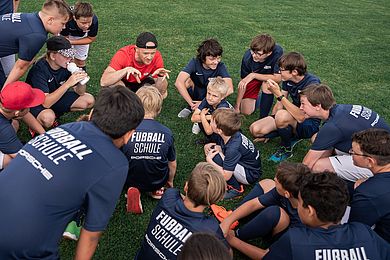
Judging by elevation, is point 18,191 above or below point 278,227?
above

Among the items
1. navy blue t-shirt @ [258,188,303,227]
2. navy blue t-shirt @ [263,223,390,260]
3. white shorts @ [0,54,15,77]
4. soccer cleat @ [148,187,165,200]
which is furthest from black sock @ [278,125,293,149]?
white shorts @ [0,54,15,77]

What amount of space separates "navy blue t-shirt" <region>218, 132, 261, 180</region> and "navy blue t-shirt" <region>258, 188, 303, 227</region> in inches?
25.2

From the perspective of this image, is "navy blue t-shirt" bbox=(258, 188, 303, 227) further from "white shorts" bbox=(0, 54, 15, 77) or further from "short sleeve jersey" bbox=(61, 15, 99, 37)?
"short sleeve jersey" bbox=(61, 15, 99, 37)

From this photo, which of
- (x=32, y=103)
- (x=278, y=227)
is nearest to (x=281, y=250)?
(x=278, y=227)

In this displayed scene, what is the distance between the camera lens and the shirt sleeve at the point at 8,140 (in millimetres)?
3662

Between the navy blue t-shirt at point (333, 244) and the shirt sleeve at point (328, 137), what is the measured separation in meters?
1.49

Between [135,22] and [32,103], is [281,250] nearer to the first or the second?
[32,103]

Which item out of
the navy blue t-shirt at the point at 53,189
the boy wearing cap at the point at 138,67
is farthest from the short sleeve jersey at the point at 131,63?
the navy blue t-shirt at the point at 53,189

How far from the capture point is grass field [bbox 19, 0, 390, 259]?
491 cm

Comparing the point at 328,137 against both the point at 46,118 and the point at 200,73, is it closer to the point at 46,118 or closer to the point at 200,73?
the point at 200,73

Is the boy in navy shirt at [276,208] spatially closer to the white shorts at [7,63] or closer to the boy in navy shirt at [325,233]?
the boy in navy shirt at [325,233]

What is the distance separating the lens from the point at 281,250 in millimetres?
2771

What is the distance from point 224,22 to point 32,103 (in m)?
8.03

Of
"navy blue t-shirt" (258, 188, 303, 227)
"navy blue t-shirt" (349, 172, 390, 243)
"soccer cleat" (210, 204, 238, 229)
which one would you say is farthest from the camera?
"soccer cleat" (210, 204, 238, 229)
